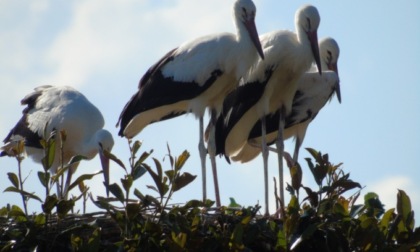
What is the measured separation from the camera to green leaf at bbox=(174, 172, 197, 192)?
820cm

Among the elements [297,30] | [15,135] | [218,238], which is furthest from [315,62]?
[218,238]

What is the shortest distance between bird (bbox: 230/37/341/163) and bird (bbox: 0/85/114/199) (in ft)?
6.22

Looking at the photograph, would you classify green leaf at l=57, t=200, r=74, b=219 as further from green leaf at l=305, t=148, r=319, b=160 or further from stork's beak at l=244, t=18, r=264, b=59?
stork's beak at l=244, t=18, r=264, b=59

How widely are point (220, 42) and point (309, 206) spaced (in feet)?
12.5

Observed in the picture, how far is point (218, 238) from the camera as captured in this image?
27.3 feet

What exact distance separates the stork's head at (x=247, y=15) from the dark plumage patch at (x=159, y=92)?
54 cm

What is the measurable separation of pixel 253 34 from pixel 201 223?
165 inches

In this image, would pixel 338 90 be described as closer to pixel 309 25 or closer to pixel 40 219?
pixel 309 25

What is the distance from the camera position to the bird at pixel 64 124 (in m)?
14.1

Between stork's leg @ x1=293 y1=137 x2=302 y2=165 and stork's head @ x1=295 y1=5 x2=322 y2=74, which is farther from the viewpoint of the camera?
stork's leg @ x1=293 y1=137 x2=302 y2=165

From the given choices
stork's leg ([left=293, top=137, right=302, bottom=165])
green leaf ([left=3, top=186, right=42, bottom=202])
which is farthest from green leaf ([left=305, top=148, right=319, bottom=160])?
stork's leg ([left=293, top=137, right=302, bottom=165])

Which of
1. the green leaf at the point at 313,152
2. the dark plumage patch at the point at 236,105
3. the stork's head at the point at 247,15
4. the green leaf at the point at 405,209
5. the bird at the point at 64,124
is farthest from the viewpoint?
the bird at the point at 64,124

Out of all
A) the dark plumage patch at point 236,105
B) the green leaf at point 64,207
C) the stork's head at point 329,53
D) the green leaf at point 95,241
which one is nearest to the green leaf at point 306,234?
the green leaf at point 95,241

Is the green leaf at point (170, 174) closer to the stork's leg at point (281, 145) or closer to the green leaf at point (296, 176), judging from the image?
the green leaf at point (296, 176)
